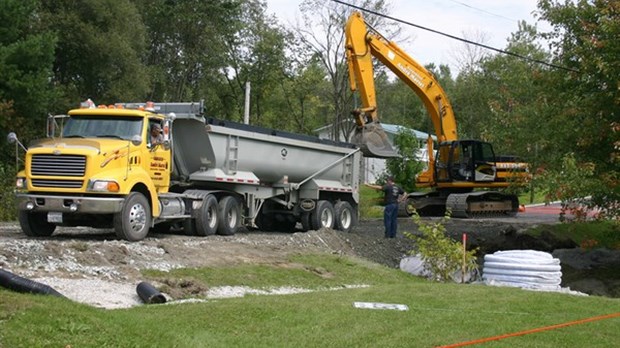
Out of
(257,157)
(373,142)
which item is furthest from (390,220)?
(257,157)

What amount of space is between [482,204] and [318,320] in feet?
84.2

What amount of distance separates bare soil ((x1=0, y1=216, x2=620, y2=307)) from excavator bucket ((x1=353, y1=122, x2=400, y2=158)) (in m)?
2.64

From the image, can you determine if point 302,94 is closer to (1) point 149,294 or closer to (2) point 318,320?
(1) point 149,294

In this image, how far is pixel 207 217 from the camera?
18.5m

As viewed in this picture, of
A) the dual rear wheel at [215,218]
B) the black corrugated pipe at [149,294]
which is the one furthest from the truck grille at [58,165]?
the black corrugated pipe at [149,294]

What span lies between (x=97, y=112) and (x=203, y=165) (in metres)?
3.16

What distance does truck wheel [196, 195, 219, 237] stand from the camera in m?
18.3

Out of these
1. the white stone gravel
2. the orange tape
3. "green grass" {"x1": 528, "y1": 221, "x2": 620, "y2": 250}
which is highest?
"green grass" {"x1": 528, "y1": 221, "x2": 620, "y2": 250}

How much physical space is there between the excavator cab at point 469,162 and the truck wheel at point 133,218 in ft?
63.2

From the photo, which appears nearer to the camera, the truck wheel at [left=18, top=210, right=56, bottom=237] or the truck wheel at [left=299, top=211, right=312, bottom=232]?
the truck wheel at [left=18, top=210, right=56, bottom=237]

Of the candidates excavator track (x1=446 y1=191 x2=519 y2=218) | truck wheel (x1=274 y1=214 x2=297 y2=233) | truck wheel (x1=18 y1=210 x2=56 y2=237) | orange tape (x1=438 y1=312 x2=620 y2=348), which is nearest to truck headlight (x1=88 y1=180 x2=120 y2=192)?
truck wheel (x1=18 y1=210 x2=56 y2=237)

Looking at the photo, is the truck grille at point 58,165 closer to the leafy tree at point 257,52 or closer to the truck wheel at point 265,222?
the truck wheel at point 265,222

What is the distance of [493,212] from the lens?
115ft

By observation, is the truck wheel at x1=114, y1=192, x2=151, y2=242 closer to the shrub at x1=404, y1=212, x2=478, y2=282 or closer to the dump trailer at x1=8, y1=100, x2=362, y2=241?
the dump trailer at x1=8, y1=100, x2=362, y2=241
